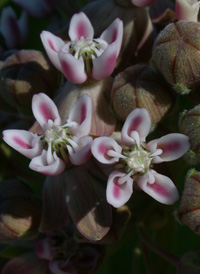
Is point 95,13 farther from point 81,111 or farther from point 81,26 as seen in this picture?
point 81,111

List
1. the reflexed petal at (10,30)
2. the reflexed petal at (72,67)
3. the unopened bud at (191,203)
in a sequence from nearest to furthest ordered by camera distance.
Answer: the unopened bud at (191,203) → the reflexed petal at (72,67) → the reflexed petal at (10,30)

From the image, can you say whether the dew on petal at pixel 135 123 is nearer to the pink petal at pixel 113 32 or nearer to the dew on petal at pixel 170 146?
the dew on petal at pixel 170 146

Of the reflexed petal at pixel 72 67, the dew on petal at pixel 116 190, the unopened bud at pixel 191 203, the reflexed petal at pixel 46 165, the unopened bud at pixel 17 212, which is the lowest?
the unopened bud at pixel 17 212

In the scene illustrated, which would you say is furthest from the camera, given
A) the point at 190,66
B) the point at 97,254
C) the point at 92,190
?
the point at 97,254

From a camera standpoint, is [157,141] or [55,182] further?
[55,182]

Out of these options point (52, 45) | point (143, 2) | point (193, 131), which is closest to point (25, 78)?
point (52, 45)

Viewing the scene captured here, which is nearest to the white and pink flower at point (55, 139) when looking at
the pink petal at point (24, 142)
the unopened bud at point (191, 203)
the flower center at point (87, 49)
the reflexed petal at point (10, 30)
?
the pink petal at point (24, 142)

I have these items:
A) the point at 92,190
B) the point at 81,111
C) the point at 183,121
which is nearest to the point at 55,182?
the point at 92,190
